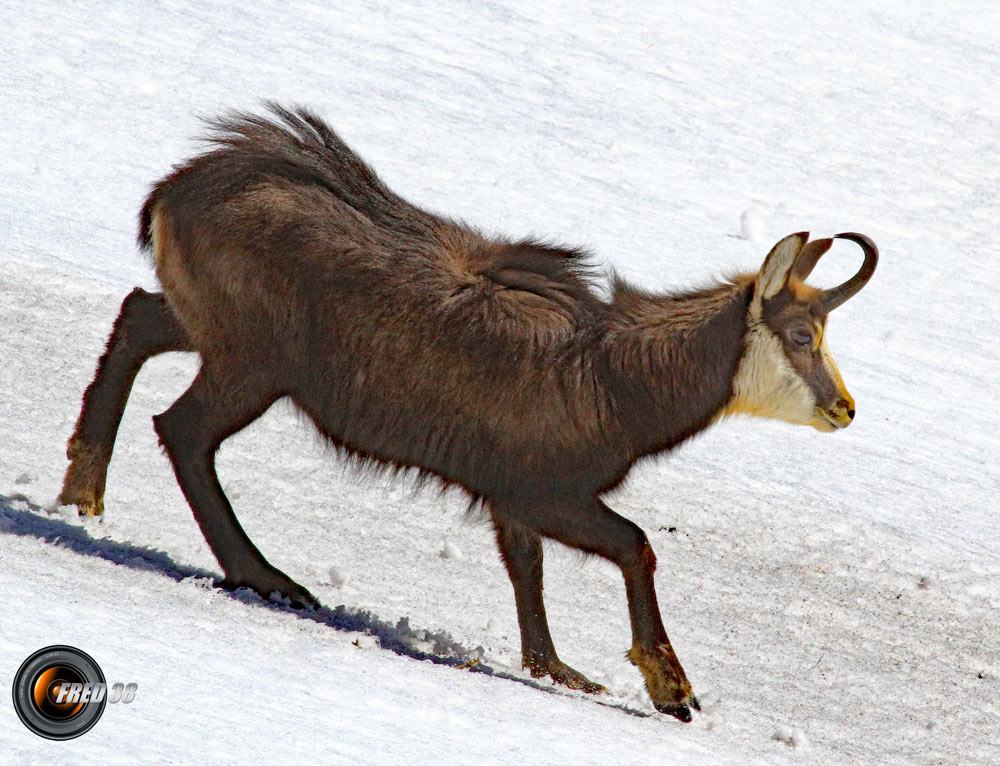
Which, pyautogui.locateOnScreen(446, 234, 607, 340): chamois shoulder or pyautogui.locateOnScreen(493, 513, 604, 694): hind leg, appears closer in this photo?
pyautogui.locateOnScreen(446, 234, 607, 340): chamois shoulder

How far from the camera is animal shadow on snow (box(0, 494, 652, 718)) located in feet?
17.0

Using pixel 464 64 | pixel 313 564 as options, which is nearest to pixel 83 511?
pixel 313 564

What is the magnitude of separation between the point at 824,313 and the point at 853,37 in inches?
544

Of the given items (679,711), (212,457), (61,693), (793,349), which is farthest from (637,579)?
(61,693)

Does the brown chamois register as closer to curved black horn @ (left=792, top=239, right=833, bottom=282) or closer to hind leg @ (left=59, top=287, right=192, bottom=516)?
curved black horn @ (left=792, top=239, right=833, bottom=282)

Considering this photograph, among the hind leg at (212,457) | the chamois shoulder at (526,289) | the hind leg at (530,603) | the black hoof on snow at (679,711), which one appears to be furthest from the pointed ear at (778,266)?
the hind leg at (212,457)

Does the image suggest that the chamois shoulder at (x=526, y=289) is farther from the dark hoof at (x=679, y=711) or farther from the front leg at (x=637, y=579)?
the dark hoof at (x=679, y=711)

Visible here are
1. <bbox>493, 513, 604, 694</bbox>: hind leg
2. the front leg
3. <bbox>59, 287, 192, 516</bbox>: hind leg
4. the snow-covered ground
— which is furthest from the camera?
<bbox>59, 287, 192, 516</bbox>: hind leg

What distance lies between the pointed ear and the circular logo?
302 cm

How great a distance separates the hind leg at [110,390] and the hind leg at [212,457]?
0.44m

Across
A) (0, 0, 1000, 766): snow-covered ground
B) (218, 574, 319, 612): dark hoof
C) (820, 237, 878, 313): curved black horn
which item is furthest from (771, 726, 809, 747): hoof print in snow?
(218, 574, 319, 612): dark hoof

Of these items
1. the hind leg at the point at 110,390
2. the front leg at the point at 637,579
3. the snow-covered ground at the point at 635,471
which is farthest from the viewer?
the hind leg at the point at 110,390

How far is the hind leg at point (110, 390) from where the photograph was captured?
5945 mm

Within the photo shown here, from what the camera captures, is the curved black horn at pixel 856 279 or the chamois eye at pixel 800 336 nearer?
the curved black horn at pixel 856 279
